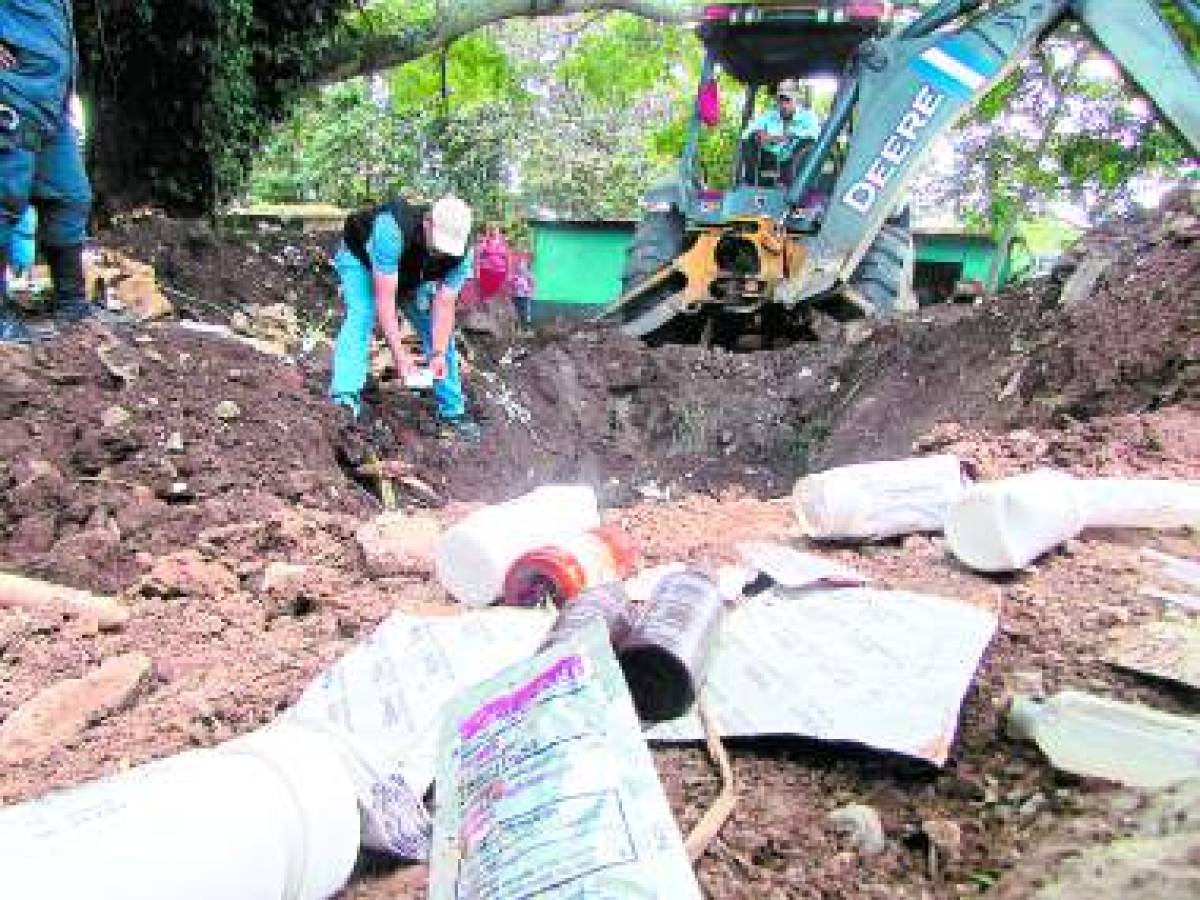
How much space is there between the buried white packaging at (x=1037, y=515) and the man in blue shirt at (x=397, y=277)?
4.00 meters

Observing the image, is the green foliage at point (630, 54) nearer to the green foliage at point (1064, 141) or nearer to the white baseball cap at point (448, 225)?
the green foliage at point (1064, 141)

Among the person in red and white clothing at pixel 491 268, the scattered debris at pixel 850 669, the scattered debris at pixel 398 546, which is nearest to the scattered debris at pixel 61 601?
the scattered debris at pixel 398 546

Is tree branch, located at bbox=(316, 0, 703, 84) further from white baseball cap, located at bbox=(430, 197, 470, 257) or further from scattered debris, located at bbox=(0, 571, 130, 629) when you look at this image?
scattered debris, located at bbox=(0, 571, 130, 629)

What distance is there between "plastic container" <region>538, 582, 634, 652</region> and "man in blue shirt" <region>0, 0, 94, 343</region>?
427 cm

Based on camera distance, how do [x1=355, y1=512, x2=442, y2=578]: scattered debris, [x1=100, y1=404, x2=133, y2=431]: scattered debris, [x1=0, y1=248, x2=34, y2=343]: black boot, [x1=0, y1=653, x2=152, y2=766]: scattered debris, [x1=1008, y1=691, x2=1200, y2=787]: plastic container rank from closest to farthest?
[x1=1008, y1=691, x2=1200, y2=787]: plastic container, [x1=0, y1=653, x2=152, y2=766]: scattered debris, [x1=355, y1=512, x2=442, y2=578]: scattered debris, [x1=100, y1=404, x2=133, y2=431]: scattered debris, [x1=0, y1=248, x2=34, y2=343]: black boot

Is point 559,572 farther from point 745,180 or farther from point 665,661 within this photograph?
point 745,180

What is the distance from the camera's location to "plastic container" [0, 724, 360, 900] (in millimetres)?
1477

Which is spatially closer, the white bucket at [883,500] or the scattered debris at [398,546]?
the white bucket at [883,500]

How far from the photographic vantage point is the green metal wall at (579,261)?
1297cm

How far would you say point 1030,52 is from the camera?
26.4ft

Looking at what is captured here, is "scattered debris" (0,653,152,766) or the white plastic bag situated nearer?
the white plastic bag

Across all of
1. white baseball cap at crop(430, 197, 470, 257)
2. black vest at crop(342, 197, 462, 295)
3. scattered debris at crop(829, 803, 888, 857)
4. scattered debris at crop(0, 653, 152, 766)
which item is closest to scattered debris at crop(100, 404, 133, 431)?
black vest at crop(342, 197, 462, 295)

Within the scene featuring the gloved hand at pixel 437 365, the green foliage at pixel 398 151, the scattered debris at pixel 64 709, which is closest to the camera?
the scattered debris at pixel 64 709

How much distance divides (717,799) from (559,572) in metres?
0.84
